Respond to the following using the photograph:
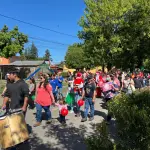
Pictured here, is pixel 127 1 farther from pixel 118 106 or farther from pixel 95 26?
pixel 118 106

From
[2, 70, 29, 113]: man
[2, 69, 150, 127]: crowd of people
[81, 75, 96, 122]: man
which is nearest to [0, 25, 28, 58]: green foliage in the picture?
[2, 69, 150, 127]: crowd of people

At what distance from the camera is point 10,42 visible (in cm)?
3762

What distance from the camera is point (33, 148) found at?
6.71 m

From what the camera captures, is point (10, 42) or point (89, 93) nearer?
point (89, 93)

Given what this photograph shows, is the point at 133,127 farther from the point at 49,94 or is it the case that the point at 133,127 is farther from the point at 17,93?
the point at 49,94

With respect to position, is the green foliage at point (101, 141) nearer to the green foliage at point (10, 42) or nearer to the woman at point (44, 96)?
the woman at point (44, 96)

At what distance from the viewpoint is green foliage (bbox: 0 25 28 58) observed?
36.6m

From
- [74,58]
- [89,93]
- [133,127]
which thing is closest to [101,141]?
[133,127]

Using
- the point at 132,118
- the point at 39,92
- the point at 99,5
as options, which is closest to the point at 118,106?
the point at 132,118

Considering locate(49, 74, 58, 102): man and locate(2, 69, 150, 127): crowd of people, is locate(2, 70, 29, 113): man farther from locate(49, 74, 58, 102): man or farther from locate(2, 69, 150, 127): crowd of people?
locate(49, 74, 58, 102): man

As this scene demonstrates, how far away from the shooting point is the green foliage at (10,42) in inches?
1441

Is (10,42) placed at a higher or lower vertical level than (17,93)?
higher

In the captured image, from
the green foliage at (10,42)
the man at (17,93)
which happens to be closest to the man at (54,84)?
the man at (17,93)

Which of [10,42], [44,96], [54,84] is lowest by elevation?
[44,96]
